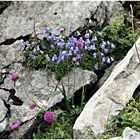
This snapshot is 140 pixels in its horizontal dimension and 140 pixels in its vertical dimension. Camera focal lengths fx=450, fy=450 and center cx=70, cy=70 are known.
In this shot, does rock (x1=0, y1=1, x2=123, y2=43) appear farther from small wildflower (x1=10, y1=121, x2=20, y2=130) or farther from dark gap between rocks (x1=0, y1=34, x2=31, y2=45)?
small wildflower (x1=10, y1=121, x2=20, y2=130)

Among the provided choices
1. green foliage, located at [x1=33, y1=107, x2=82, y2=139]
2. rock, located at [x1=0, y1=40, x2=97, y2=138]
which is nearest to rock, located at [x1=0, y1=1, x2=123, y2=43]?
rock, located at [x1=0, y1=40, x2=97, y2=138]

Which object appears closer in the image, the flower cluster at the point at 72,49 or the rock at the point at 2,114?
the rock at the point at 2,114

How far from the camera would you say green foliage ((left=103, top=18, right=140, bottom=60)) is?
19.1 ft

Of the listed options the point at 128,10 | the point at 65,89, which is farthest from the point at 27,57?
the point at 128,10

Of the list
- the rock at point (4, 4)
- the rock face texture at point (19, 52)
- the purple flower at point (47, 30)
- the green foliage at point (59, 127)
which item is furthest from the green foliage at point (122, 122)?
the rock at point (4, 4)

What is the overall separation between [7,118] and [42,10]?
174 centimetres

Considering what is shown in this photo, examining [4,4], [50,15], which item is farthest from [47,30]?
[4,4]

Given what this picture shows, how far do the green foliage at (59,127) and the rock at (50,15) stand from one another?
1179mm

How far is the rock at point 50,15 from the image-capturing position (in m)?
5.89

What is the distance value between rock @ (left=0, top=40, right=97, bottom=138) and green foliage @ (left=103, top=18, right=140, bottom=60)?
2.04 feet

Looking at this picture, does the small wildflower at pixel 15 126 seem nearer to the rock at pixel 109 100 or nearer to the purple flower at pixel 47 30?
the rock at pixel 109 100

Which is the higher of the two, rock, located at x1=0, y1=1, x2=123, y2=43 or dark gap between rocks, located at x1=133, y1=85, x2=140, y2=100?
rock, located at x1=0, y1=1, x2=123, y2=43

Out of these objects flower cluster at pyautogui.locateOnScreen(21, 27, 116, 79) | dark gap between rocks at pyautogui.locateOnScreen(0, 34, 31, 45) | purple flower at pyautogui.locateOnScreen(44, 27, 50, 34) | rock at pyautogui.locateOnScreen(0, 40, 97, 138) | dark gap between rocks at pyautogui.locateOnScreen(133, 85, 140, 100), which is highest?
purple flower at pyautogui.locateOnScreen(44, 27, 50, 34)

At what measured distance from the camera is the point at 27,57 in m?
5.66
